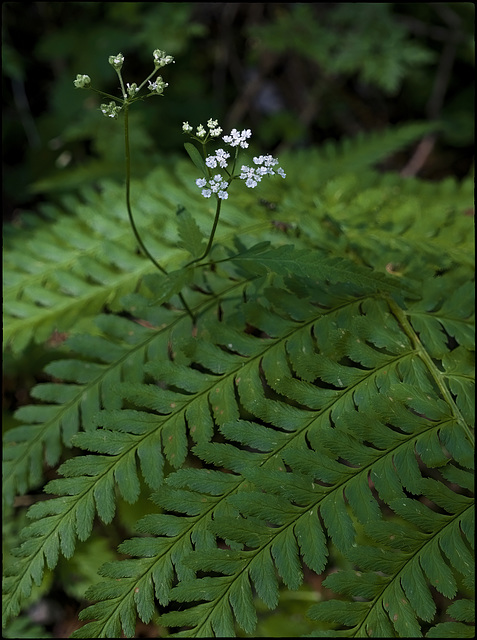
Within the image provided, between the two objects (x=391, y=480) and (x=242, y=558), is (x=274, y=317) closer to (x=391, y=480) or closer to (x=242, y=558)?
(x=391, y=480)

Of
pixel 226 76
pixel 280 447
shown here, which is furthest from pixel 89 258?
pixel 226 76

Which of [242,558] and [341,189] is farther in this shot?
[341,189]

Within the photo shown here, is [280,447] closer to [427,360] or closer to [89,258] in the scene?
[427,360]

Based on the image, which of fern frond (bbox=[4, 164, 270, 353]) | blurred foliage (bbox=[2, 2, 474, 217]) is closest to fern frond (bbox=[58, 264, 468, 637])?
fern frond (bbox=[4, 164, 270, 353])

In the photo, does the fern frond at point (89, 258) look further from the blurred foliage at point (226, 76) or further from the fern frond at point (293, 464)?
the blurred foliage at point (226, 76)

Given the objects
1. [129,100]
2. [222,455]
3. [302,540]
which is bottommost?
[302,540]

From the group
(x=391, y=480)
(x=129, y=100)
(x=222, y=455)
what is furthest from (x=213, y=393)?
(x=129, y=100)

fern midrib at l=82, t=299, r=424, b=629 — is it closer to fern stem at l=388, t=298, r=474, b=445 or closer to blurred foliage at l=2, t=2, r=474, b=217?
fern stem at l=388, t=298, r=474, b=445
